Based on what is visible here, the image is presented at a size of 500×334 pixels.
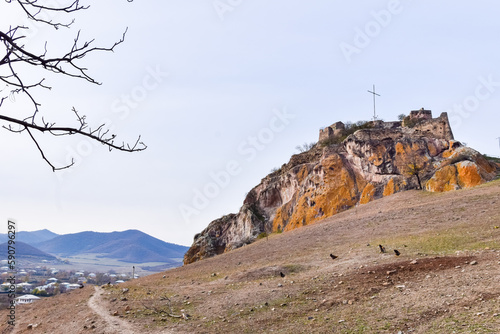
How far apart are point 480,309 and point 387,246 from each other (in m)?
8.68

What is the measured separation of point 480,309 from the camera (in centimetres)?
868

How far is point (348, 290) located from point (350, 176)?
26.2 meters

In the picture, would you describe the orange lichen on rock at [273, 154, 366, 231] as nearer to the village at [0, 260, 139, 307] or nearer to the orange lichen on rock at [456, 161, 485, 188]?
the orange lichen on rock at [456, 161, 485, 188]

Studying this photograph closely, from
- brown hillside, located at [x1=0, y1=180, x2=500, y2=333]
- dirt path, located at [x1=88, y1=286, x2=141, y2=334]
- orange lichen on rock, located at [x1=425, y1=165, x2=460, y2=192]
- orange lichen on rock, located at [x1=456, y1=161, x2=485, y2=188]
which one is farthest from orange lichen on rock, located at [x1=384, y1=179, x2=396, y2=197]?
dirt path, located at [x1=88, y1=286, x2=141, y2=334]

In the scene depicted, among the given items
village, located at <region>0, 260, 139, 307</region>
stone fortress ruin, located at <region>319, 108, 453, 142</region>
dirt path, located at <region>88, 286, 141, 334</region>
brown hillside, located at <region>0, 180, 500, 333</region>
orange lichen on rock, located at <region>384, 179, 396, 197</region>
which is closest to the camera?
brown hillside, located at <region>0, 180, 500, 333</region>

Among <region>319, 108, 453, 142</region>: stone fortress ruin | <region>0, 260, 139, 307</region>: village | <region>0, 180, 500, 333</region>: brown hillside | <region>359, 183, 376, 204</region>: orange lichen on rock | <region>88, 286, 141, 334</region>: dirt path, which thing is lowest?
<region>0, 260, 139, 307</region>: village

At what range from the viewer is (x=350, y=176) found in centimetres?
3762

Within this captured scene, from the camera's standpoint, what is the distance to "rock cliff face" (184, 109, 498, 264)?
31406mm

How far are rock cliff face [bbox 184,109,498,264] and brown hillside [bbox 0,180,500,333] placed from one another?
7.81 meters

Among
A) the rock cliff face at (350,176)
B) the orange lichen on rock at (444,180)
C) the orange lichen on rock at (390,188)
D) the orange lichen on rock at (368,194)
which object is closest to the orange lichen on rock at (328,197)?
the rock cliff face at (350,176)

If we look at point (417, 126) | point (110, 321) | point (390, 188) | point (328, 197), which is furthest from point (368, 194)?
point (110, 321)

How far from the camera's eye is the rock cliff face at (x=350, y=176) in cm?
3141

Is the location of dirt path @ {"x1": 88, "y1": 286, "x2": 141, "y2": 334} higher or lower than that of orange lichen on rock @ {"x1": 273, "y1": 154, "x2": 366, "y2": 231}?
lower

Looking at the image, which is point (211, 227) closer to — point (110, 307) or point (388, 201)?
point (388, 201)
